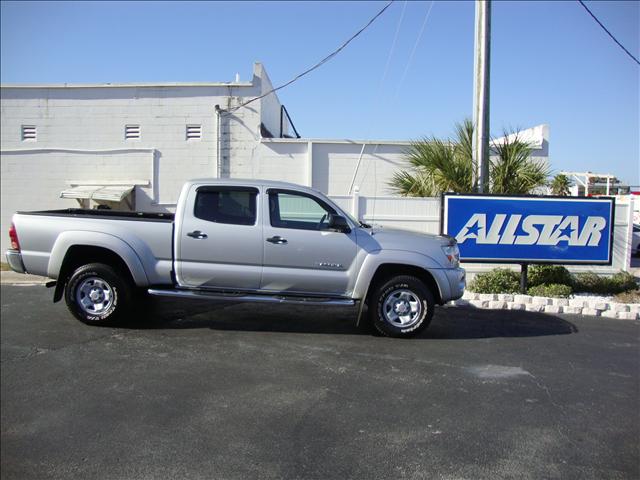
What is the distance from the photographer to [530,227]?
31.4 feet

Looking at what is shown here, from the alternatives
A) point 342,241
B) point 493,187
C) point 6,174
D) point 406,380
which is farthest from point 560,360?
point 6,174

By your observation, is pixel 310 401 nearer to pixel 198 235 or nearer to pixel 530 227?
pixel 198 235

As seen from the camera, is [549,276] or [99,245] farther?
[549,276]

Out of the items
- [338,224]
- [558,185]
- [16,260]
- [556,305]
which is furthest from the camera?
[558,185]

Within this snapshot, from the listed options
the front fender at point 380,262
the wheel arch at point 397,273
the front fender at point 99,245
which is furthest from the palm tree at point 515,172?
the front fender at point 99,245

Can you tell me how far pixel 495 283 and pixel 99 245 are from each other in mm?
7036

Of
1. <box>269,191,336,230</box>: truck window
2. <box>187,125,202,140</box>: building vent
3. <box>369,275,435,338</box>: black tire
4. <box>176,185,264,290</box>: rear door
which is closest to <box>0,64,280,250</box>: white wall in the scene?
<box>187,125,202,140</box>: building vent

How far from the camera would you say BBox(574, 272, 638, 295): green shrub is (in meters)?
10.3

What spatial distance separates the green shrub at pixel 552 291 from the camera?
31.3 ft

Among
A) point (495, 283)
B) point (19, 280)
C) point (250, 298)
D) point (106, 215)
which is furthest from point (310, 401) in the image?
point (19, 280)

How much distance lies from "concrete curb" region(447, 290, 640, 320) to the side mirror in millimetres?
3400

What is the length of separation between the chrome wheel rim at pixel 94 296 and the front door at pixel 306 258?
6.71ft

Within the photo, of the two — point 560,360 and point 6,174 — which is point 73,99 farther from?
point 560,360

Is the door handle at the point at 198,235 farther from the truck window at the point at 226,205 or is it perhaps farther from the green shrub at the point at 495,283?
Answer: the green shrub at the point at 495,283
